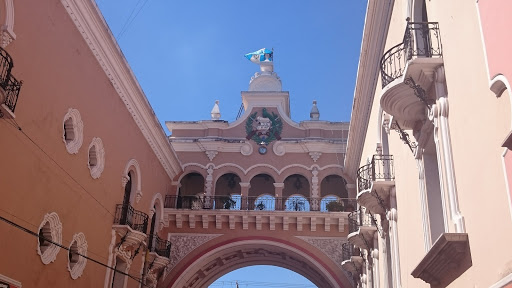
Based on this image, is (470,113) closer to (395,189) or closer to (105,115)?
(395,189)

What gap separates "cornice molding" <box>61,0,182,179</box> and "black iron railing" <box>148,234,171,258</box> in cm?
271

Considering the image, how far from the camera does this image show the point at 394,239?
11.0m

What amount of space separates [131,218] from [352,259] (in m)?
6.86

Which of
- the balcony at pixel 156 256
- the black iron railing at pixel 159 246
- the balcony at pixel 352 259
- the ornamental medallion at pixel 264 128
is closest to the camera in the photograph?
the balcony at pixel 352 259

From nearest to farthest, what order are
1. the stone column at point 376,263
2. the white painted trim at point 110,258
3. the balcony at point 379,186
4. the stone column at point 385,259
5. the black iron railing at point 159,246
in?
1. the balcony at point 379,186
2. the stone column at point 385,259
3. the stone column at point 376,263
4. the white painted trim at point 110,258
5. the black iron railing at point 159,246

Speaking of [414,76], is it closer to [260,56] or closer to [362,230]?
[362,230]

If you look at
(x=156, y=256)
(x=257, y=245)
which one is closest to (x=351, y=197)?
(x=257, y=245)

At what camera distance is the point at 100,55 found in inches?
547

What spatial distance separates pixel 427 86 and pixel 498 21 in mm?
2775

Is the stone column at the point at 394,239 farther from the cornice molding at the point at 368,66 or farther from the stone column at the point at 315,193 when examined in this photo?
the stone column at the point at 315,193

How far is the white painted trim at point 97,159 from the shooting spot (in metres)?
13.8

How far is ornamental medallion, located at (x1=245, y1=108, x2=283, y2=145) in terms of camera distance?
2175 cm

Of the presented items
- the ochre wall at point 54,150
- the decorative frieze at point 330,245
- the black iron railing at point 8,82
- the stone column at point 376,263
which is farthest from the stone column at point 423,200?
the decorative frieze at point 330,245

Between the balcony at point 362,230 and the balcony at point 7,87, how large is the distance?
8292mm
